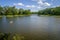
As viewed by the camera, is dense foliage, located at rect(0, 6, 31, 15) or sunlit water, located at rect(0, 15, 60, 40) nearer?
sunlit water, located at rect(0, 15, 60, 40)

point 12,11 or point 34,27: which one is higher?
point 12,11

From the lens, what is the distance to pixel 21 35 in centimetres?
317

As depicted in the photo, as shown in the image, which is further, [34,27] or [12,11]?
[12,11]

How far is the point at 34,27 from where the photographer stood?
3.38m

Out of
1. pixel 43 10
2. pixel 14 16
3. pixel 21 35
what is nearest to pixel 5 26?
pixel 14 16

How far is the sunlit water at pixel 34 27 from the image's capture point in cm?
317

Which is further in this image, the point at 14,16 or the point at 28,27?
the point at 14,16

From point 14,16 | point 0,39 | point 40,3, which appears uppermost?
point 40,3

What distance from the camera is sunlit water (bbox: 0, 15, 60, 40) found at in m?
3.17

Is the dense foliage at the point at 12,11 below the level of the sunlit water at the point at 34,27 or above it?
above

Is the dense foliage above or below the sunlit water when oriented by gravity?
above

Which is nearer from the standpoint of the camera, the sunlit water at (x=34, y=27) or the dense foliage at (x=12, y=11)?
the sunlit water at (x=34, y=27)

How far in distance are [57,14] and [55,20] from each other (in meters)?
0.46

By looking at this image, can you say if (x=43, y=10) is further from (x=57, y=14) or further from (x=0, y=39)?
(x=0, y=39)
